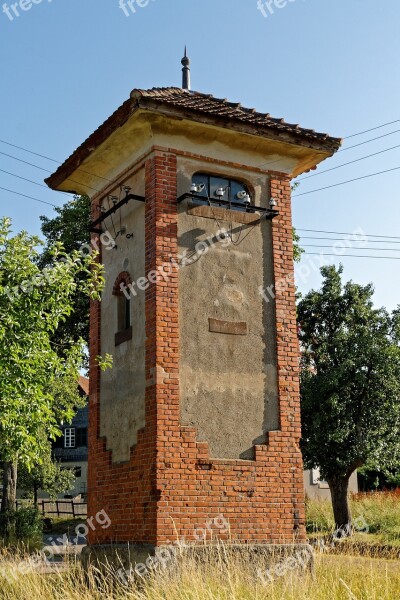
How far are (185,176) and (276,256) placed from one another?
210 centimetres

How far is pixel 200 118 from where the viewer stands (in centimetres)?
1203

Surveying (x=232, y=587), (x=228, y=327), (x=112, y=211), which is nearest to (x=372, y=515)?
(x=228, y=327)

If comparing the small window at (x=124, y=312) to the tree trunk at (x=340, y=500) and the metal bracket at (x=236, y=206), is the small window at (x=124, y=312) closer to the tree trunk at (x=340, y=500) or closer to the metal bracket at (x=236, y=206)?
the metal bracket at (x=236, y=206)

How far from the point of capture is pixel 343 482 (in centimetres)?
2244

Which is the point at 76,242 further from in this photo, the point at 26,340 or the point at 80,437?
the point at 80,437

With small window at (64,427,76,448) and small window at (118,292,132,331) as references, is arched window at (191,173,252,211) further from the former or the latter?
small window at (64,427,76,448)

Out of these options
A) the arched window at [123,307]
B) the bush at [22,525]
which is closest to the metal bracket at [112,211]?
the arched window at [123,307]

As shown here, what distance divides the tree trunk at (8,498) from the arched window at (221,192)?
54.5 feet

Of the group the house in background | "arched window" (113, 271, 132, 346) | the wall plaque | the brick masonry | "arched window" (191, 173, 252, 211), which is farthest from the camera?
the house in background

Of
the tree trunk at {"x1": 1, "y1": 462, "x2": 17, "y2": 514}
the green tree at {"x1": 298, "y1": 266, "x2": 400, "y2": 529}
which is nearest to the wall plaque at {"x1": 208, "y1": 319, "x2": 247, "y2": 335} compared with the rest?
the green tree at {"x1": 298, "y1": 266, "x2": 400, "y2": 529}

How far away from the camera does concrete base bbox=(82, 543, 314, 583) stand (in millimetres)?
10727

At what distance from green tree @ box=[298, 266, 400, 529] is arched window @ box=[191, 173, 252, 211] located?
1011 centimetres

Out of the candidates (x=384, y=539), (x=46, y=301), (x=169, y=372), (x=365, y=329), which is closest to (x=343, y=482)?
(x=384, y=539)

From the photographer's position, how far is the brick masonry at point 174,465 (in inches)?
439
